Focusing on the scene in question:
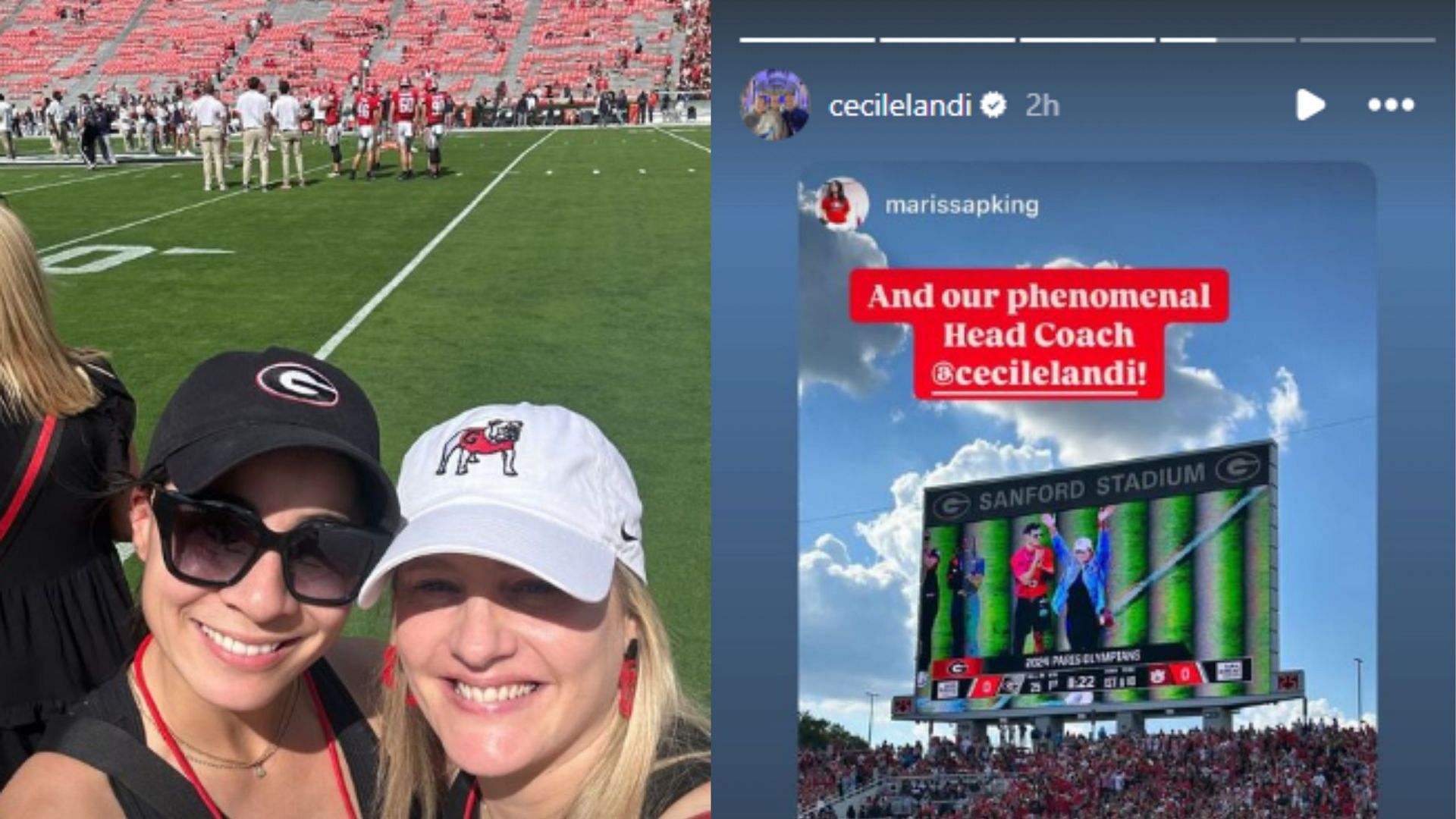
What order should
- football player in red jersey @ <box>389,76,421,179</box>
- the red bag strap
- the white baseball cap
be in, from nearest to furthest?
the white baseball cap < the red bag strap < football player in red jersey @ <box>389,76,421,179</box>

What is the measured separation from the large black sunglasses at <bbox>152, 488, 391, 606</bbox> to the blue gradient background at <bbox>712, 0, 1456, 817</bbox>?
629mm

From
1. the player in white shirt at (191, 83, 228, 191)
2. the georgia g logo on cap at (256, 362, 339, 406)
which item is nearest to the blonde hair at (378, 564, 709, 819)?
the georgia g logo on cap at (256, 362, 339, 406)

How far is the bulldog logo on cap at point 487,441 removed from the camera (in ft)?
5.14

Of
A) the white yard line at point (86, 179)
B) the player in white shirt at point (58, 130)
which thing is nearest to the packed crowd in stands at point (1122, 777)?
the white yard line at point (86, 179)

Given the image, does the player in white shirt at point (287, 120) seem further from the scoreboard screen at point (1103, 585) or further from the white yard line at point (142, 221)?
the scoreboard screen at point (1103, 585)

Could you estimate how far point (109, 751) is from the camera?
5.26 feet

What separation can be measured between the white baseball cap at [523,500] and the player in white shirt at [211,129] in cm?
1853

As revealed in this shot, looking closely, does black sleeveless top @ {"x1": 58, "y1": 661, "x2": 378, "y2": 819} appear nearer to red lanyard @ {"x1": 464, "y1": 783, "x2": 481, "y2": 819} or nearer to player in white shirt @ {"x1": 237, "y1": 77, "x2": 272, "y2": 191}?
red lanyard @ {"x1": 464, "y1": 783, "x2": 481, "y2": 819}

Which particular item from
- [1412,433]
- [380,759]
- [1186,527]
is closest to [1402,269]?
[1412,433]

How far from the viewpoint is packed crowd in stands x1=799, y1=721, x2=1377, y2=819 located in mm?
1084

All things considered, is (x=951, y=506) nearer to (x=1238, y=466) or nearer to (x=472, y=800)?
(x=1238, y=466)

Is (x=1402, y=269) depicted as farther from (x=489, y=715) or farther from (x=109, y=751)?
(x=109, y=751)

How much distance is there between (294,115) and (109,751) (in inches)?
726

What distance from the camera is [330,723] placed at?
186cm
